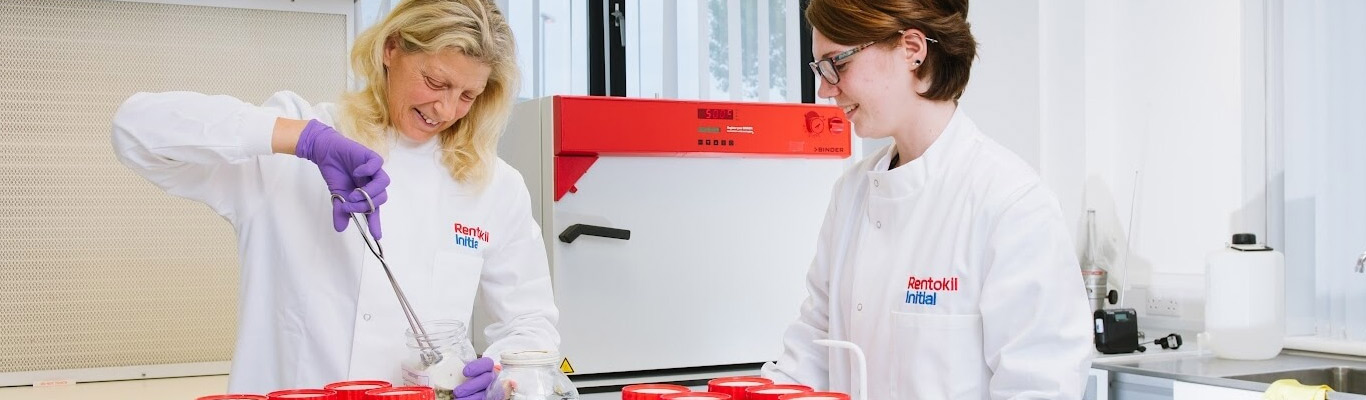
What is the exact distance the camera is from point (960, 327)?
55.0 inches

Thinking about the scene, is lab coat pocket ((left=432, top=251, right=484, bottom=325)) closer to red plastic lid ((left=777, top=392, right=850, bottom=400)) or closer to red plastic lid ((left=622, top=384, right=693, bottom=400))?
red plastic lid ((left=622, top=384, right=693, bottom=400))

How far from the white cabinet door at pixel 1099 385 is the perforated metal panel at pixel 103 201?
182 centimetres

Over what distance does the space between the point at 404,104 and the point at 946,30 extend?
2.56ft

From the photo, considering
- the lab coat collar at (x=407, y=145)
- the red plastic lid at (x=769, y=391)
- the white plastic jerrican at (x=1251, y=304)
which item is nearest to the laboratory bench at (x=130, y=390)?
the lab coat collar at (x=407, y=145)

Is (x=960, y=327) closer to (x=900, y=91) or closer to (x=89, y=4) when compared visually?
(x=900, y=91)

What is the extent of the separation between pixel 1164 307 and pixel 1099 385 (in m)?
0.69

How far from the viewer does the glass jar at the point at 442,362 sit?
128cm

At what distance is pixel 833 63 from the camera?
1511mm

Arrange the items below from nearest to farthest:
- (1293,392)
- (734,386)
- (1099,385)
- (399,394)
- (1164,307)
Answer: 1. (399,394)
2. (734,386)
3. (1293,392)
4. (1099,385)
5. (1164,307)

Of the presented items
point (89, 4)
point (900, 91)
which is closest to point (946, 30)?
point (900, 91)


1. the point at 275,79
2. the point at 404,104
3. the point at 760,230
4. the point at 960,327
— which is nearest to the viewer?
the point at 960,327

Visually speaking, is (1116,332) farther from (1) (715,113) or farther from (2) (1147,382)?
(1) (715,113)

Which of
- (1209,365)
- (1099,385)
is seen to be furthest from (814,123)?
(1209,365)

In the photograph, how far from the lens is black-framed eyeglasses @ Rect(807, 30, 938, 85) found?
4.89 feet
